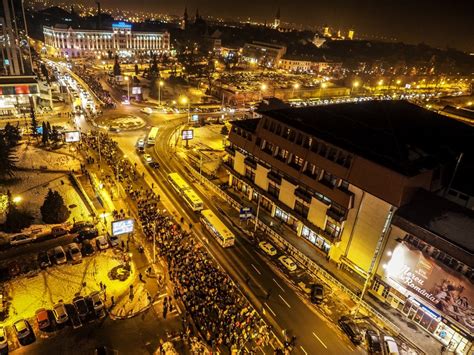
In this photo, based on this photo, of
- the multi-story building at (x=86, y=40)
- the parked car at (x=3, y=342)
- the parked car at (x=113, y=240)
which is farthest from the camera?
the multi-story building at (x=86, y=40)

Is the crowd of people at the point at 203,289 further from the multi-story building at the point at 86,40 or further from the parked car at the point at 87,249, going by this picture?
the multi-story building at the point at 86,40

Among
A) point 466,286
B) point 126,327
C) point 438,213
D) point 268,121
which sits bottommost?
point 126,327

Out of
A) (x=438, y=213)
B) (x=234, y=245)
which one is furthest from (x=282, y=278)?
(x=438, y=213)

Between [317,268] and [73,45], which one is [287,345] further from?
[73,45]

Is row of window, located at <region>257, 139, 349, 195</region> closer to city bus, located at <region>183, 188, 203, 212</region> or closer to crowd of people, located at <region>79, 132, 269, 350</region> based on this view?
city bus, located at <region>183, 188, 203, 212</region>

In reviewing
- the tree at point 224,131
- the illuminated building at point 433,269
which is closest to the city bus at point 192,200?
the illuminated building at point 433,269

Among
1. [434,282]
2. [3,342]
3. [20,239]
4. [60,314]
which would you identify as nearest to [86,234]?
[20,239]
